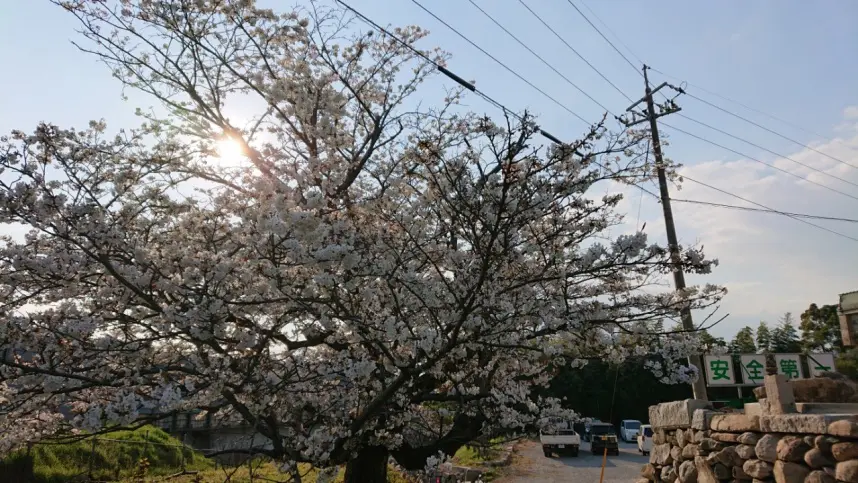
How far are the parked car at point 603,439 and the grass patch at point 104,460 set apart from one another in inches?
671

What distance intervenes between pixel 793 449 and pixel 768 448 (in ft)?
1.12

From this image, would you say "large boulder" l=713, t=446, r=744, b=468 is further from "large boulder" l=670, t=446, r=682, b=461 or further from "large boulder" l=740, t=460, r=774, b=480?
"large boulder" l=670, t=446, r=682, b=461

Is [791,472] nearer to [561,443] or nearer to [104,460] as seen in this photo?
[104,460]

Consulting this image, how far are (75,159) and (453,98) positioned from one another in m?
5.77

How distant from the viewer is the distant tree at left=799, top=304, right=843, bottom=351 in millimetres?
38875

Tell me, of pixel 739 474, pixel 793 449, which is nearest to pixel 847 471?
pixel 793 449

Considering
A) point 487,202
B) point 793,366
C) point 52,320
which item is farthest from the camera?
point 793,366

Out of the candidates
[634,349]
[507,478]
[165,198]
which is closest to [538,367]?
[634,349]

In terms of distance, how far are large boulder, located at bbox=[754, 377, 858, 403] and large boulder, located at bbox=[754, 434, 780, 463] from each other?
63 cm

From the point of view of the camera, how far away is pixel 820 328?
136 feet

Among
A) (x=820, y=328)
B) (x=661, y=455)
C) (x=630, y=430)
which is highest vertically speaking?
(x=820, y=328)

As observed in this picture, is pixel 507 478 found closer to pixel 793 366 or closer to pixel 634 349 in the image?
pixel 793 366

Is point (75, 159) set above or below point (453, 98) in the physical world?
below

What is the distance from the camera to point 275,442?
18.3 feet
